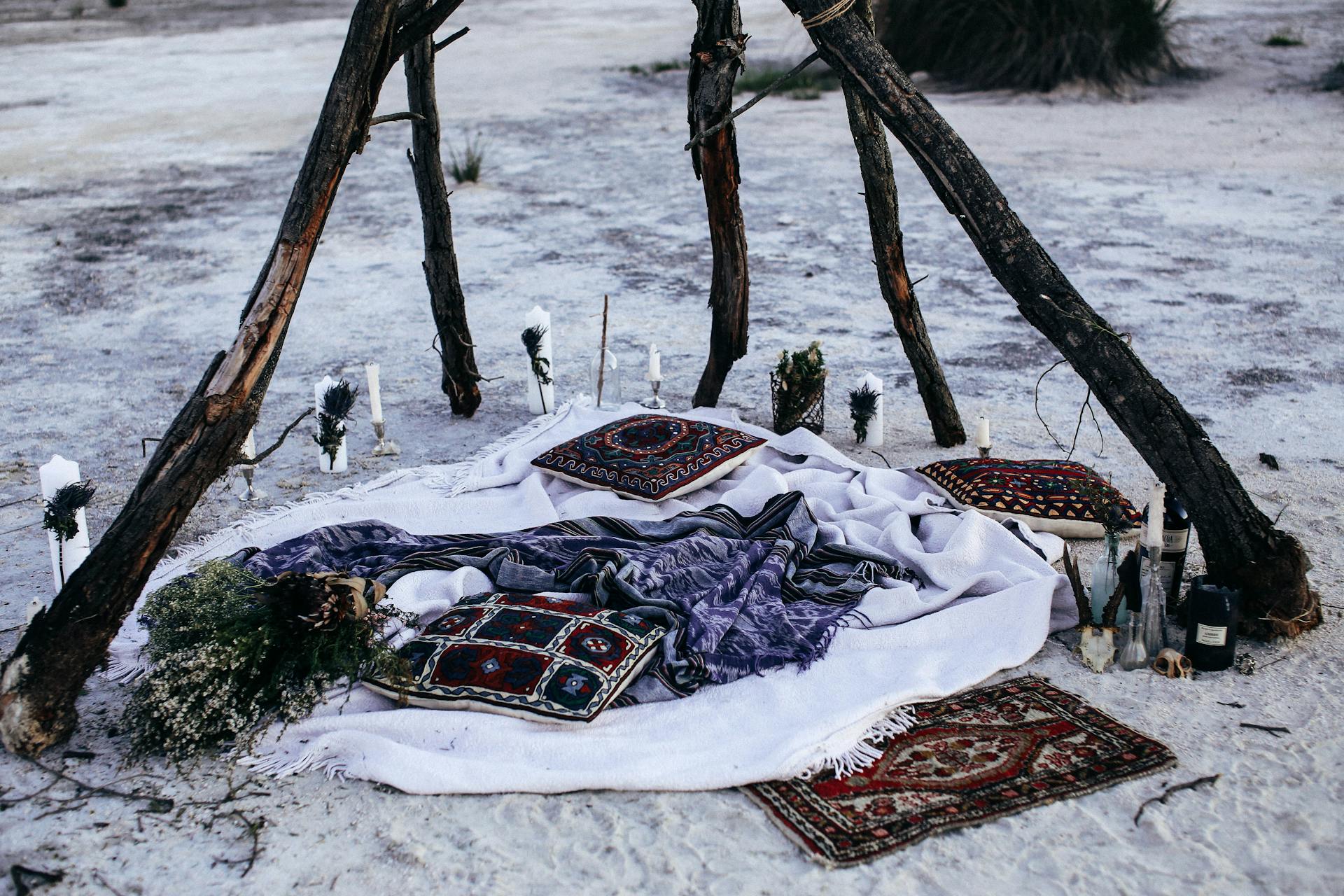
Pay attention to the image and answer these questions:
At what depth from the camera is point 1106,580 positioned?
4242 millimetres

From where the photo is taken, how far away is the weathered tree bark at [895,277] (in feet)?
19.1

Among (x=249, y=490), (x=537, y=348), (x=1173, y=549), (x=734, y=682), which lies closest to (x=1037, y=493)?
(x=1173, y=549)

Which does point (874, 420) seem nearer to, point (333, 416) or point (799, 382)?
point (799, 382)

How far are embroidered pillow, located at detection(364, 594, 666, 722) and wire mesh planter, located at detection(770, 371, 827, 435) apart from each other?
2.25 meters

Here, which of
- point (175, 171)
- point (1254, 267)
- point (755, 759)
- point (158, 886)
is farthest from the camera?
point (175, 171)

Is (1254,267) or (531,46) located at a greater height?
(531,46)

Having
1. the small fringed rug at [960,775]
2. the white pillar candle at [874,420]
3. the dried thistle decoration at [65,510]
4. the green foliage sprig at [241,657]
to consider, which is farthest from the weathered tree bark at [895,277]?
the dried thistle decoration at [65,510]

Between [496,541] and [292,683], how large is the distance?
3.83 feet

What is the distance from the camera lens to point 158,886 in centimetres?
303

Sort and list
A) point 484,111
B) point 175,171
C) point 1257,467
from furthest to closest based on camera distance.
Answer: point 484,111 → point 175,171 → point 1257,467

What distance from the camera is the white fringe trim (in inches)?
Result: 137

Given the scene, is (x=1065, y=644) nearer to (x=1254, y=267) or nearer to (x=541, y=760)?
(x=541, y=760)

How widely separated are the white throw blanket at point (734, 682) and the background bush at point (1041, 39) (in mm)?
10626

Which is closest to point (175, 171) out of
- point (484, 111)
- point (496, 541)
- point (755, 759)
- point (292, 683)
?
point (484, 111)
